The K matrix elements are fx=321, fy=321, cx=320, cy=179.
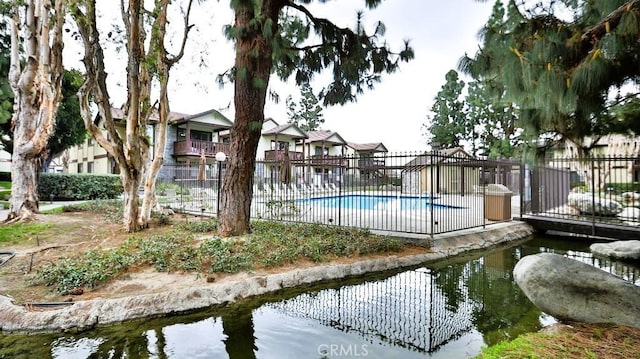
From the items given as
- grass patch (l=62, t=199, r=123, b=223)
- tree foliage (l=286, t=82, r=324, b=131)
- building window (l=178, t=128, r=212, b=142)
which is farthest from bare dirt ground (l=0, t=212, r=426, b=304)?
tree foliage (l=286, t=82, r=324, b=131)

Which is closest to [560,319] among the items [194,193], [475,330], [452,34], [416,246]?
[475,330]

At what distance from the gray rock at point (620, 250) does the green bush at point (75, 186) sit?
1735 cm

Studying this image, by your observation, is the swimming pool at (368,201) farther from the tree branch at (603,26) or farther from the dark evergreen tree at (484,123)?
the dark evergreen tree at (484,123)

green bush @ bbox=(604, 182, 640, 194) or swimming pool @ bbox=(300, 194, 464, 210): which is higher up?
green bush @ bbox=(604, 182, 640, 194)

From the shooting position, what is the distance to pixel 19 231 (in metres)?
7.37

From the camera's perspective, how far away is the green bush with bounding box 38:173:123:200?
15.1 m

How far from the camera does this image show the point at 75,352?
3.01 metres

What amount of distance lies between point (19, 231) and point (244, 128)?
229 inches

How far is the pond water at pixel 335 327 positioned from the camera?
3080mm

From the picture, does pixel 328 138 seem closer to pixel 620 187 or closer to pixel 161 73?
pixel 620 187

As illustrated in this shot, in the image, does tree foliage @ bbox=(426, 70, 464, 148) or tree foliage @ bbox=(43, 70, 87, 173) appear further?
tree foliage @ bbox=(426, 70, 464, 148)

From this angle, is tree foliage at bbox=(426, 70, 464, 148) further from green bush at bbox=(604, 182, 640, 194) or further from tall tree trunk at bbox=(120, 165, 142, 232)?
tall tree trunk at bbox=(120, 165, 142, 232)

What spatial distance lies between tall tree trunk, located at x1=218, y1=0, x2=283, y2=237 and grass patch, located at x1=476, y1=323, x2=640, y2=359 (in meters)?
5.24

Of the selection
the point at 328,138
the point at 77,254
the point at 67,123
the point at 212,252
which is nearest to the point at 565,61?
the point at 212,252
